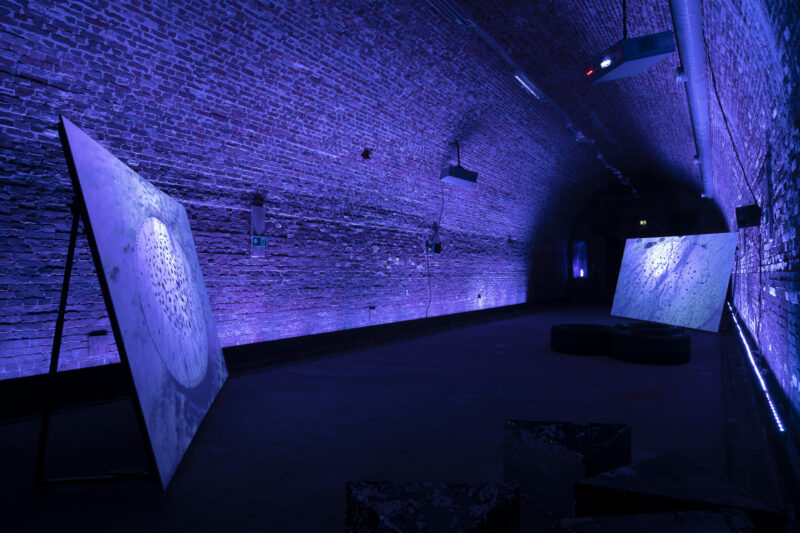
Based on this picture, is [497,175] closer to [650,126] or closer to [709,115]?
[650,126]

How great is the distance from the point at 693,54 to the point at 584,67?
88.5 inches

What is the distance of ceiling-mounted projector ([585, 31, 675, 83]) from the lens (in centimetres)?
452

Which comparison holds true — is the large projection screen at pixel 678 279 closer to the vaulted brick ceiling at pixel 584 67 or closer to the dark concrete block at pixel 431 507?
the vaulted brick ceiling at pixel 584 67

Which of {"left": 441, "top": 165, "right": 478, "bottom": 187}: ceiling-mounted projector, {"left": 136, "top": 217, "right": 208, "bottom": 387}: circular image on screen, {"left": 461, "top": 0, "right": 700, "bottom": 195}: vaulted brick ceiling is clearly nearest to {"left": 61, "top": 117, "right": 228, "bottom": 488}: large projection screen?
{"left": 136, "top": 217, "right": 208, "bottom": 387}: circular image on screen

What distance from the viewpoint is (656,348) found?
16.8ft

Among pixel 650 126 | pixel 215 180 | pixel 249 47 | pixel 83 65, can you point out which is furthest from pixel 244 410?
pixel 650 126

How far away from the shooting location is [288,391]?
423 centimetres

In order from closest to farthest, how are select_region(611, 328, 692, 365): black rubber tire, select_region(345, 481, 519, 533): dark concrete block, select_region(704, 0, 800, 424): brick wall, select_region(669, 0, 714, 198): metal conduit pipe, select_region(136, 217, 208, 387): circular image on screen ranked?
select_region(345, 481, 519, 533): dark concrete block → select_region(704, 0, 800, 424): brick wall → select_region(136, 217, 208, 387): circular image on screen → select_region(669, 0, 714, 198): metal conduit pipe → select_region(611, 328, 692, 365): black rubber tire

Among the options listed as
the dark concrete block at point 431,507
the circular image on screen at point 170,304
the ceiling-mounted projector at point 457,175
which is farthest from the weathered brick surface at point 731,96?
the circular image on screen at point 170,304

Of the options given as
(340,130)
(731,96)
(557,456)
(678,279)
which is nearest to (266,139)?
(340,130)

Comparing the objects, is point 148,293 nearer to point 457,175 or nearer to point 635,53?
point 635,53

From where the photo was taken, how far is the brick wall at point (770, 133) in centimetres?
256

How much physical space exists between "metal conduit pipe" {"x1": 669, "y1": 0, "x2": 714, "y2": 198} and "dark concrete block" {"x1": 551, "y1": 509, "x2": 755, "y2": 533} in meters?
4.34

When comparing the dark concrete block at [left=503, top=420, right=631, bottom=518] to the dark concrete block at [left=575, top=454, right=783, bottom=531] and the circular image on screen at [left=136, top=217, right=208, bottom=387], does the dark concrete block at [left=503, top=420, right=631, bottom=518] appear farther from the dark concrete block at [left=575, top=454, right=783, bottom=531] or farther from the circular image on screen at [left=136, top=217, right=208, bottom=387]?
the circular image on screen at [left=136, top=217, right=208, bottom=387]
